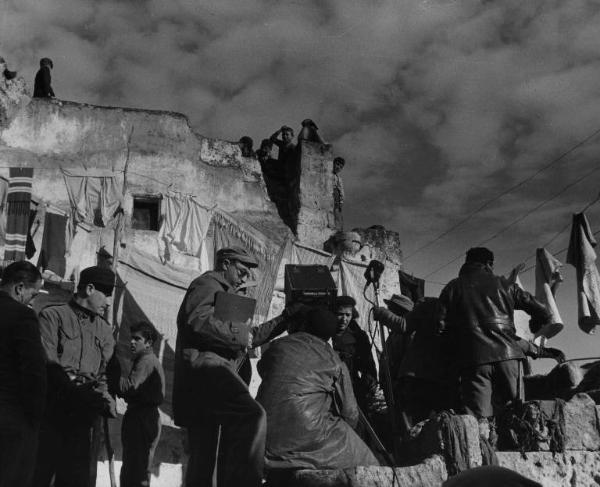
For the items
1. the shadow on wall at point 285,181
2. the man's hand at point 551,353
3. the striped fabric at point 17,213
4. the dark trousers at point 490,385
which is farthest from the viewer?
the shadow on wall at point 285,181

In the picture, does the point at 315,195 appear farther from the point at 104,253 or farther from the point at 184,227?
the point at 104,253

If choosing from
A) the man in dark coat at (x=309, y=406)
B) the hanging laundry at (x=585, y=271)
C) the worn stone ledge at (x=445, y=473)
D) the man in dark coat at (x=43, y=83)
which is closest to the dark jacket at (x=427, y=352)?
the worn stone ledge at (x=445, y=473)

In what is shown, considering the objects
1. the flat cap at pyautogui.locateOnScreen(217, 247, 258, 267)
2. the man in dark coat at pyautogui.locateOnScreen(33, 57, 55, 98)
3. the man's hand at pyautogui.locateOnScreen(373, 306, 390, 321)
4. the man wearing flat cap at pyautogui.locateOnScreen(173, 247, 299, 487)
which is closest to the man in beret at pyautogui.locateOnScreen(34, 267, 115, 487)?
the man wearing flat cap at pyautogui.locateOnScreen(173, 247, 299, 487)

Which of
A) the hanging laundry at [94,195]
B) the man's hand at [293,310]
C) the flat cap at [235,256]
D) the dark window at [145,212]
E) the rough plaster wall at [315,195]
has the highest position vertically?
the rough plaster wall at [315,195]

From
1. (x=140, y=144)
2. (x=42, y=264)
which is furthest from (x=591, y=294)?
(x=140, y=144)

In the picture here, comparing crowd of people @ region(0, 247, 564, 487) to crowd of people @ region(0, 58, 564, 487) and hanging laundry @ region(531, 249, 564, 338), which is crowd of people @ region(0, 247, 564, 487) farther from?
hanging laundry @ region(531, 249, 564, 338)

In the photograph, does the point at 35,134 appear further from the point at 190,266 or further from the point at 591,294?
the point at 591,294

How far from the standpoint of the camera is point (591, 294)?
10.1 metres

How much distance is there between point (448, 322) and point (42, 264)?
24.0 ft

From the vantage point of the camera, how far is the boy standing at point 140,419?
15.1 feet

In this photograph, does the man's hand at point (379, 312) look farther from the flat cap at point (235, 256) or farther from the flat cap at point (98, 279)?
the flat cap at point (98, 279)

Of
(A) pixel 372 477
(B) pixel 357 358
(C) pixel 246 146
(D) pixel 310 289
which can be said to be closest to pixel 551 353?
(B) pixel 357 358

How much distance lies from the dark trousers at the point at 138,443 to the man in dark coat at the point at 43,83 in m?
12.7

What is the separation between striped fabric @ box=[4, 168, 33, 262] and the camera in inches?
372
